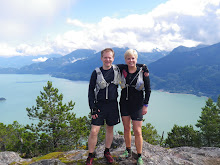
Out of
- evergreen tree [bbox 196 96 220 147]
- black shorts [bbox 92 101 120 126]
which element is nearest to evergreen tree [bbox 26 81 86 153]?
black shorts [bbox 92 101 120 126]

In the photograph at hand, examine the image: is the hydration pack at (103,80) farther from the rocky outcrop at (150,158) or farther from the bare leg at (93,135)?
the rocky outcrop at (150,158)

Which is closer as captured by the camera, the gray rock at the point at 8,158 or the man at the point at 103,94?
the man at the point at 103,94

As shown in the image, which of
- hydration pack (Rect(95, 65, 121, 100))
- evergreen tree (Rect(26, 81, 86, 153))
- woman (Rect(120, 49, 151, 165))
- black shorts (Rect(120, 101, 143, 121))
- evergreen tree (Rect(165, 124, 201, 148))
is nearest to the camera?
hydration pack (Rect(95, 65, 121, 100))

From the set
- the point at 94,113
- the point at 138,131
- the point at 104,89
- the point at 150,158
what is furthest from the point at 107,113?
the point at 150,158

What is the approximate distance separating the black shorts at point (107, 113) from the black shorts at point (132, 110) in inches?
10.3

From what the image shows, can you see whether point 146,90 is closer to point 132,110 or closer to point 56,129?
point 132,110

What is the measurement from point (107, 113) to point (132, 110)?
27.3 inches

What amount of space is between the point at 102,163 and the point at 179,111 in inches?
4315

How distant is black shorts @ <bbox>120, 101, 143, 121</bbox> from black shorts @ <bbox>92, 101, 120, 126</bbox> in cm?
26

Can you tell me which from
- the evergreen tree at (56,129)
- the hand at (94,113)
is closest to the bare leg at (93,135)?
the hand at (94,113)

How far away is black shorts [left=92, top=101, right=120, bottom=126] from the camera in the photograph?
418cm

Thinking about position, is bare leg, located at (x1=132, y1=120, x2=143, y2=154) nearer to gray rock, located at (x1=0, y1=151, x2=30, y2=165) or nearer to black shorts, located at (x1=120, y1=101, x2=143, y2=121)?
black shorts, located at (x1=120, y1=101, x2=143, y2=121)

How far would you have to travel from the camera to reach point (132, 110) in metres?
4.34

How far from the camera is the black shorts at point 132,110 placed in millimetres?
4312
